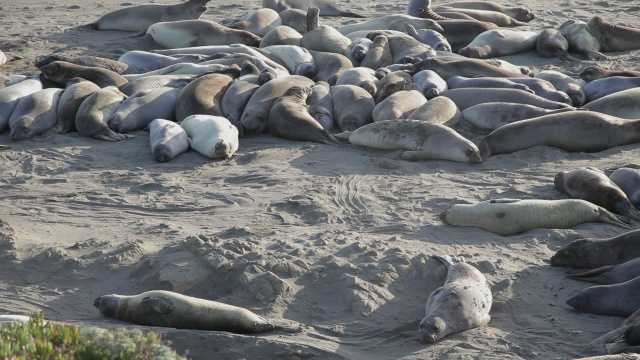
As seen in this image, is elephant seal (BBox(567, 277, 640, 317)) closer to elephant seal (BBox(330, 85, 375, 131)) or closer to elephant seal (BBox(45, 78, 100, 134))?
elephant seal (BBox(330, 85, 375, 131))

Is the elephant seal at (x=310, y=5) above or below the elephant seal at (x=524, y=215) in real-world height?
below

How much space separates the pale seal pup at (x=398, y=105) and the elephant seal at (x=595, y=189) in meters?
1.76

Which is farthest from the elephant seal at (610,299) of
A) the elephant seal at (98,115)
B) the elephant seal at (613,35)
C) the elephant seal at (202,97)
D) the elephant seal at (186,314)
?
the elephant seal at (613,35)

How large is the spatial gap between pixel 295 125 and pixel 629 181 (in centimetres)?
280

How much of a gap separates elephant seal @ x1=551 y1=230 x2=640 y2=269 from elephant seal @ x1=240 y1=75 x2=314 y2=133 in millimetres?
3390

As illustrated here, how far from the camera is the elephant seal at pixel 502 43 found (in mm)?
10867

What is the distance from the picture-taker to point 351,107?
27.3ft

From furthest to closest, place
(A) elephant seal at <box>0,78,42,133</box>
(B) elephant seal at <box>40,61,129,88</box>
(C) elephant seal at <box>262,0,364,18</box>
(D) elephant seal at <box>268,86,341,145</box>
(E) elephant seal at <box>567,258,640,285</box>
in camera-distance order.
A: (C) elephant seal at <box>262,0,364,18</box>, (B) elephant seal at <box>40,61,129,88</box>, (A) elephant seal at <box>0,78,42,133</box>, (D) elephant seal at <box>268,86,341,145</box>, (E) elephant seal at <box>567,258,640,285</box>

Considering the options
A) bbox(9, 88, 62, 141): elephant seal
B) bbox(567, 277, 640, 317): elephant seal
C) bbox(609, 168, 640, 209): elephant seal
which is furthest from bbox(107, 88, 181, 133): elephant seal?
bbox(567, 277, 640, 317): elephant seal

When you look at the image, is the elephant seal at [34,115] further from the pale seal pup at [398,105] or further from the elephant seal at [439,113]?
the elephant seal at [439,113]

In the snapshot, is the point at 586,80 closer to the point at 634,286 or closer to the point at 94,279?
the point at 634,286

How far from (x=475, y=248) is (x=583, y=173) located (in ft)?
4.70

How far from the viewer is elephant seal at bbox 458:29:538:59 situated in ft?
35.7

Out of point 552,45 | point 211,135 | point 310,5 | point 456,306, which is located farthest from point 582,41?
point 456,306
